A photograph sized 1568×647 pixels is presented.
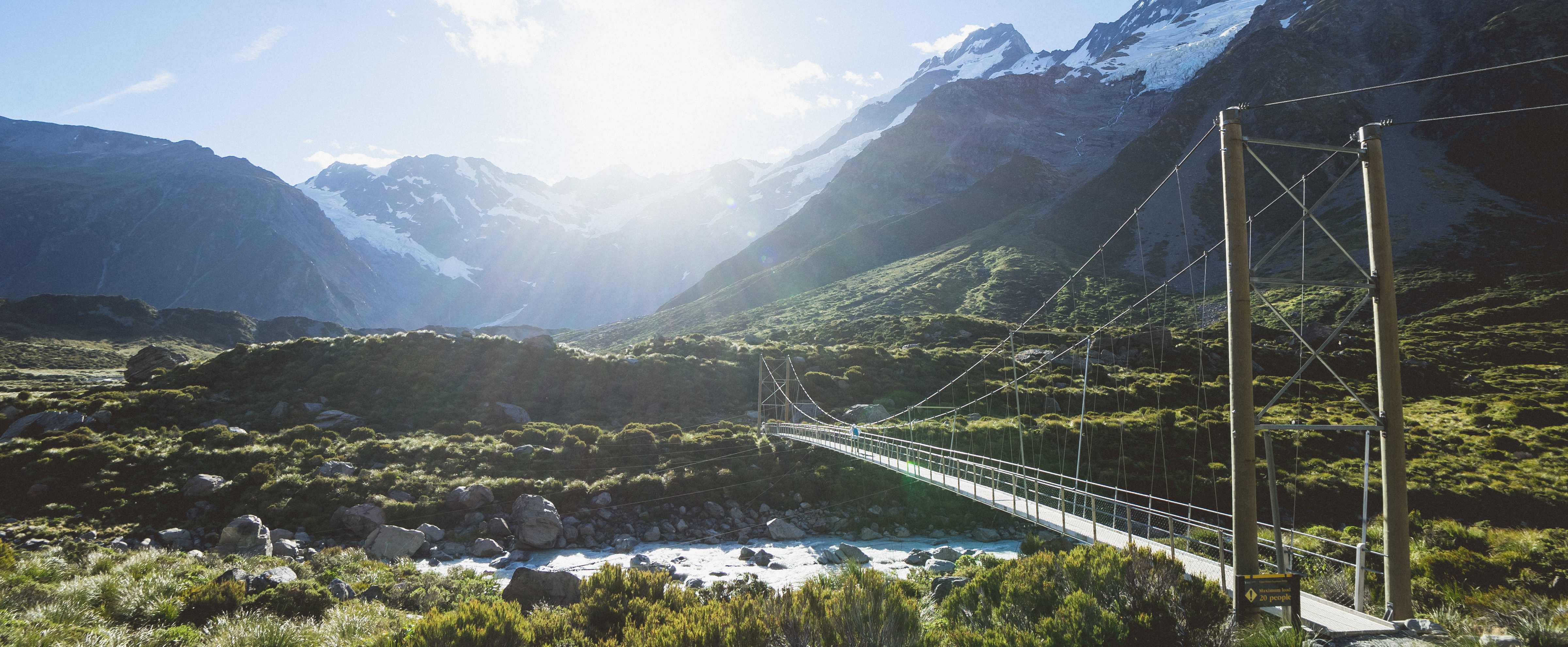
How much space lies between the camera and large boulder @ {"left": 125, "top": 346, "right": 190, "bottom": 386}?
34.1 meters

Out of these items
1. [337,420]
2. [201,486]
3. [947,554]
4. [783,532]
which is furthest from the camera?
[337,420]

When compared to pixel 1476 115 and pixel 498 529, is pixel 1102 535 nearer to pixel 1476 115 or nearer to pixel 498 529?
pixel 1476 115

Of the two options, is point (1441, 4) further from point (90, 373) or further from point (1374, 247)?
point (90, 373)

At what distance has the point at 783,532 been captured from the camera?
64.3 feet

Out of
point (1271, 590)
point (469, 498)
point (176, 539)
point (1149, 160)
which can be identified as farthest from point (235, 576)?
point (1149, 160)

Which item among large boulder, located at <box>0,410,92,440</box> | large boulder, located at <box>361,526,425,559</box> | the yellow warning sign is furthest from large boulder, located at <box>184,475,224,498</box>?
the yellow warning sign

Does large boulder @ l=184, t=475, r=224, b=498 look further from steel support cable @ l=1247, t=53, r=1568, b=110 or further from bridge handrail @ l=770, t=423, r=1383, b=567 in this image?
steel support cable @ l=1247, t=53, r=1568, b=110

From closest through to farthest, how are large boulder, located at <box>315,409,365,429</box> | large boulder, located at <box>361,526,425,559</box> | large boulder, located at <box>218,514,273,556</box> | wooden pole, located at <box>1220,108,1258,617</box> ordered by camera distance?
wooden pole, located at <box>1220,108,1258,617</box> < large boulder, located at <box>218,514,273,556</box> < large boulder, located at <box>361,526,425,559</box> < large boulder, located at <box>315,409,365,429</box>

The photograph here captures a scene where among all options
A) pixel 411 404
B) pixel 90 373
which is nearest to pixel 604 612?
pixel 411 404

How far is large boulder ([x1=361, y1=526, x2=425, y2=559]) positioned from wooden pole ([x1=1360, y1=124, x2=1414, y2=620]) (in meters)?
18.5

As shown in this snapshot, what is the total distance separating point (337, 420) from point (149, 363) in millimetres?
18030

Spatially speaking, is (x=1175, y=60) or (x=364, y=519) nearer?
(x=364, y=519)

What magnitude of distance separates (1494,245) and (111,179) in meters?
277

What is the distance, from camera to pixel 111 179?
173m
